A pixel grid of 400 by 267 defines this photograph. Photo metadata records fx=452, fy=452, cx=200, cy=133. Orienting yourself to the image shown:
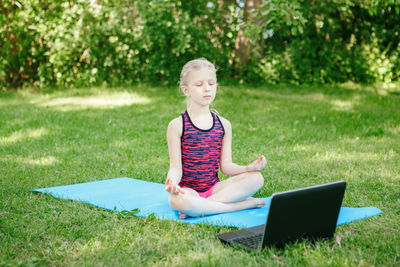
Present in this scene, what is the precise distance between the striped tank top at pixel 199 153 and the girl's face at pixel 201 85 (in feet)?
0.61

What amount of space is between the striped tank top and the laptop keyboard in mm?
803

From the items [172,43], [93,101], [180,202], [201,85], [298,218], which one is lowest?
[93,101]

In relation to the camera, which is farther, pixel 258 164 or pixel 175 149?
pixel 175 149

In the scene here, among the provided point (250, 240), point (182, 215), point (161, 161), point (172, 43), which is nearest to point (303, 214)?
point (250, 240)

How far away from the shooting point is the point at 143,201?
139 inches

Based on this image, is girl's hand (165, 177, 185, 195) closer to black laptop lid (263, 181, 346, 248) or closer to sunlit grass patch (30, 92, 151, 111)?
black laptop lid (263, 181, 346, 248)

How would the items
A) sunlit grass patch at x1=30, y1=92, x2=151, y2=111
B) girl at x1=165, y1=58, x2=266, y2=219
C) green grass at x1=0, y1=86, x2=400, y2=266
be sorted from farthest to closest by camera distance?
1. sunlit grass patch at x1=30, y1=92, x2=151, y2=111
2. girl at x1=165, y1=58, x2=266, y2=219
3. green grass at x1=0, y1=86, x2=400, y2=266

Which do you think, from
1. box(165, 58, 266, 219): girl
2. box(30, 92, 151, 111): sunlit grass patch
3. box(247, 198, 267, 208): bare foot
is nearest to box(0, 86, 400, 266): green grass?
box(30, 92, 151, 111): sunlit grass patch

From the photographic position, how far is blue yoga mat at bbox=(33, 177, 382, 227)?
3.06 metres

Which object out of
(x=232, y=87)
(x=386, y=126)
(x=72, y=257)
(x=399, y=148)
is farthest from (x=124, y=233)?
(x=232, y=87)

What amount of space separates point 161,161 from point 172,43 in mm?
6163

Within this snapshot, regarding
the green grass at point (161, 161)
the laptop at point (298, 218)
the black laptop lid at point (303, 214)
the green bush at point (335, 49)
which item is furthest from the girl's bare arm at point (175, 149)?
the green bush at point (335, 49)

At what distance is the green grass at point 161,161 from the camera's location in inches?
98.3

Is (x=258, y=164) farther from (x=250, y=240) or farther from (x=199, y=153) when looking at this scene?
(x=250, y=240)
